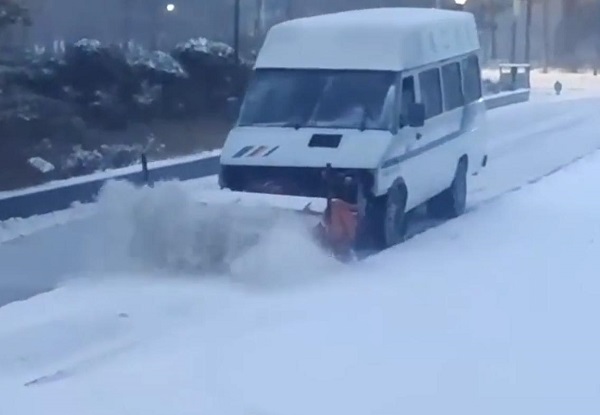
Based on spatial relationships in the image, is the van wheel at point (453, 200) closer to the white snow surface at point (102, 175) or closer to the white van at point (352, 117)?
the white van at point (352, 117)

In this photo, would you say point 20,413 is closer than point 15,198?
Yes

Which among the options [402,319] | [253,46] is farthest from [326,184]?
[253,46]

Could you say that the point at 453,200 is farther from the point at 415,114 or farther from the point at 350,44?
the point at 350,44

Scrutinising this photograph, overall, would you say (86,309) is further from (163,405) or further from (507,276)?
(507,276)

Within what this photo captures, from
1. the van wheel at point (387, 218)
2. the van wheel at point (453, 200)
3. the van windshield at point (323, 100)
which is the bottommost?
the van wheel at point (453, 200)

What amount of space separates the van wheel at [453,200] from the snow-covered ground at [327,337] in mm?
3029

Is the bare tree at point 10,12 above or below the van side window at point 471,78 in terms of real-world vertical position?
above

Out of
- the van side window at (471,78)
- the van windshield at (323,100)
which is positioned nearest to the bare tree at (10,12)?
the van windshield at (323,100)

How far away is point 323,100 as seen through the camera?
15.5 metres

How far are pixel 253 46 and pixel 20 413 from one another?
96.6 ft

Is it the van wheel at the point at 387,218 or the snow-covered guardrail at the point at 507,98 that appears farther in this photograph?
the snow-covered guardrail at the point at 507,98

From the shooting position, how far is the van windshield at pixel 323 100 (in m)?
15.3

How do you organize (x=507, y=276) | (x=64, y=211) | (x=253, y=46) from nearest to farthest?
(x=507, y=276) < (x=64, y=211) < (x=253, y=46)

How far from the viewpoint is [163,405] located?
830cm
